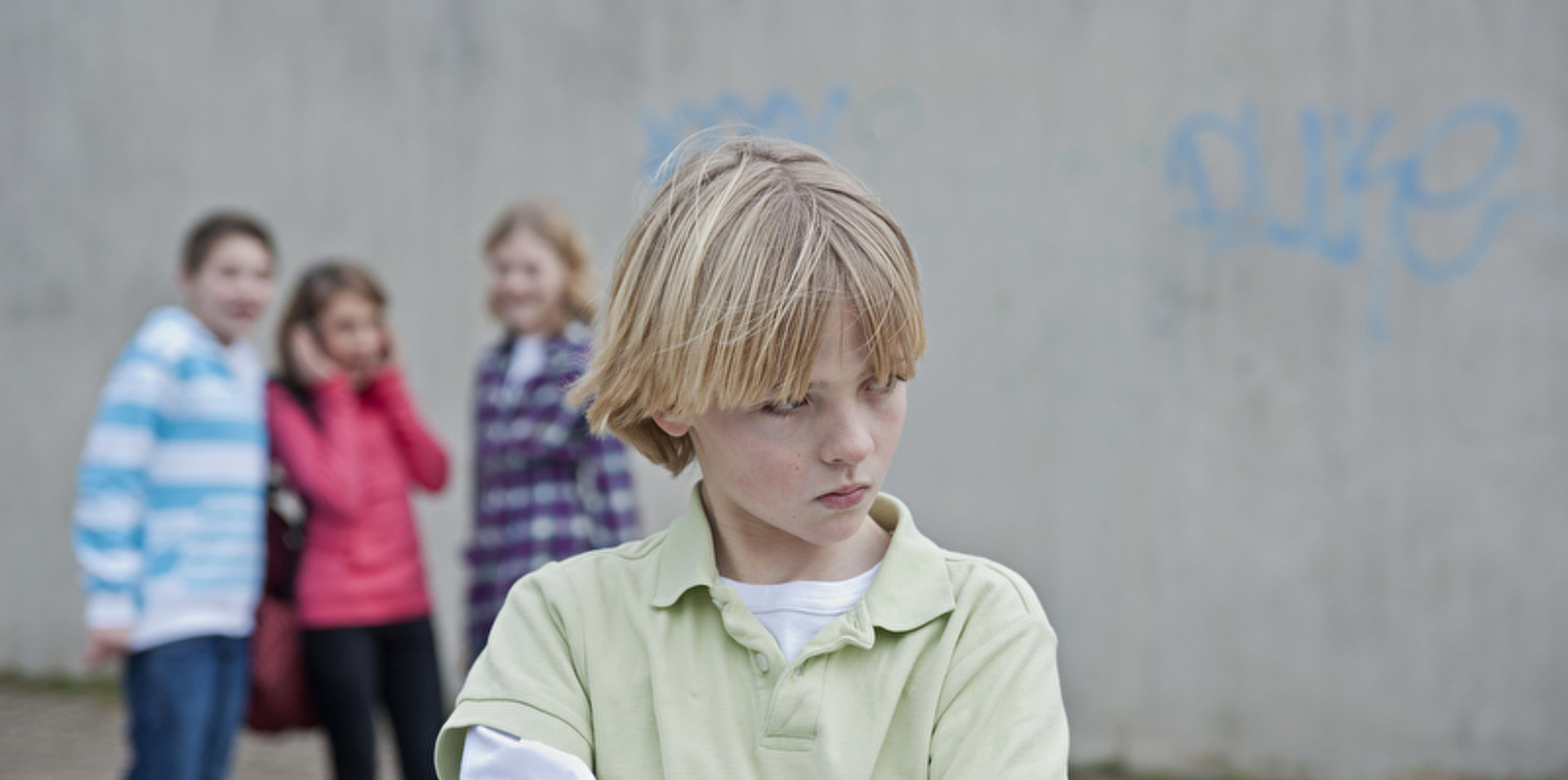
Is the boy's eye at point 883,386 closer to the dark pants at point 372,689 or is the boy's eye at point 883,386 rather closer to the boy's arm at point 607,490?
the boy's arm at point 607,490

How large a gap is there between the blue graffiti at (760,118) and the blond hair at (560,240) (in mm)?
914

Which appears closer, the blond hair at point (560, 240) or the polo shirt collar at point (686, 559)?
the polo shirt collar at point (686, 559)

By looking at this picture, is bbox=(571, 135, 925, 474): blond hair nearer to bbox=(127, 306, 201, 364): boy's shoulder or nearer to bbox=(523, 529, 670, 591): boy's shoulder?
bbox=(523, 529, 670, 591): boy's shoulder

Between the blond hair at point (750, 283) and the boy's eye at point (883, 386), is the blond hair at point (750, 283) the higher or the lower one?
the higher one

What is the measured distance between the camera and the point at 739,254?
4.28ft

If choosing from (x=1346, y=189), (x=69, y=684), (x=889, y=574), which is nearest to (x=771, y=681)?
(x=889, y=574)

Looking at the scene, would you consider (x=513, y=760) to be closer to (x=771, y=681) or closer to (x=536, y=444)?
(x=771, y=681)

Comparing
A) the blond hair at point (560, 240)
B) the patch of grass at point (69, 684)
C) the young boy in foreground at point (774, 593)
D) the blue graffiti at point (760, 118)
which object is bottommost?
the patch of grass at point (69, 684)

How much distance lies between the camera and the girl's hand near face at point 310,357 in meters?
3.48

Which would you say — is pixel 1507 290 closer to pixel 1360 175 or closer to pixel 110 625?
pixel 1360 175

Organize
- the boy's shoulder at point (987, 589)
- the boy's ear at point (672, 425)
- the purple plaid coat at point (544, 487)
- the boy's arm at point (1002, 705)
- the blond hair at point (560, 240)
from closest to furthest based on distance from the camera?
the boy's arm at point (1002, 705)
the boy's shoulder at point (987, 589)
the boy's ear at point (672, 425)
the purple plaid coat at point (544, 487)
the blond hair at point (560, 240)

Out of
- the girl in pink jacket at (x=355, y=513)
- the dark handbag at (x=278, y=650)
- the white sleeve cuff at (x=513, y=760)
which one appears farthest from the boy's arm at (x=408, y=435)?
the white sleeve cuff at (x=513, y=760)

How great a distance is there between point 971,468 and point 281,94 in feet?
9.64

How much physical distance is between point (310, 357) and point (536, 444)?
2.38 ft
